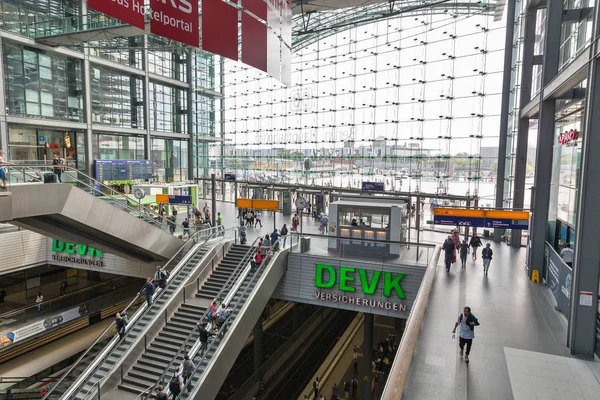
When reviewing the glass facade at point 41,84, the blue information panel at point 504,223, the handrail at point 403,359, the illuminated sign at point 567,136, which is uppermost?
the glass facade at point 41,84

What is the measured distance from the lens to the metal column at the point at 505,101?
1693cm

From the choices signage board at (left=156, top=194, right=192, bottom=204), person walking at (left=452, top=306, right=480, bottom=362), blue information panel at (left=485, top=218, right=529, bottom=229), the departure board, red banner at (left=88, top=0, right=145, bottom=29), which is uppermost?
red banner at (left=88, top=0, right=145, bottom=29)

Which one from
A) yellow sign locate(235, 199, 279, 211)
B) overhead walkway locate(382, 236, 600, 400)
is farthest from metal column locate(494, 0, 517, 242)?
yellow sign locate(235, 199, 279, 211)

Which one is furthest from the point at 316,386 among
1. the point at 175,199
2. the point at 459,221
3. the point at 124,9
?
the point at 124,9

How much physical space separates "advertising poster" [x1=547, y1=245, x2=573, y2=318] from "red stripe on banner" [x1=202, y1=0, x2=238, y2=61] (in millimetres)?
8471

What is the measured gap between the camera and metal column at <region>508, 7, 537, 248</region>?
1526cm

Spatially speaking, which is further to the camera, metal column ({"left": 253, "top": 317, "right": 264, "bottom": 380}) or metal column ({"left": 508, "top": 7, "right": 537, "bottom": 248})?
metal column ({"left": 508, "top": 7, "right": 537, "bottom": 248})

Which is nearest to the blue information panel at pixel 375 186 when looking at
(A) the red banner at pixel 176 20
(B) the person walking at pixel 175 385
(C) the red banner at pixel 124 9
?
(B) the person walking at pixel 175 385

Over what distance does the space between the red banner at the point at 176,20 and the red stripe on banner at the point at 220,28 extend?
0.53ft

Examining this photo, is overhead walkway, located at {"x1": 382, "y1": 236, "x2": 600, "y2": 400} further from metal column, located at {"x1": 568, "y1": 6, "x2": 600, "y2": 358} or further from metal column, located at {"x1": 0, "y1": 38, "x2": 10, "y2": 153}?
metal column, located at {"x1": 0, "y1": 38, "x2": 10, "y2": 153}

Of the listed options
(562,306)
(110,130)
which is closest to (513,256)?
(562,306)

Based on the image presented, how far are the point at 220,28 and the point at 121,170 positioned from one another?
63.9 ft

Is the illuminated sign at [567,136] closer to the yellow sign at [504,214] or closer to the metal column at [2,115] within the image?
the yellow sign at [504,214]

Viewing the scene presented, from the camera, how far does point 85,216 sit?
10031 millimetres
